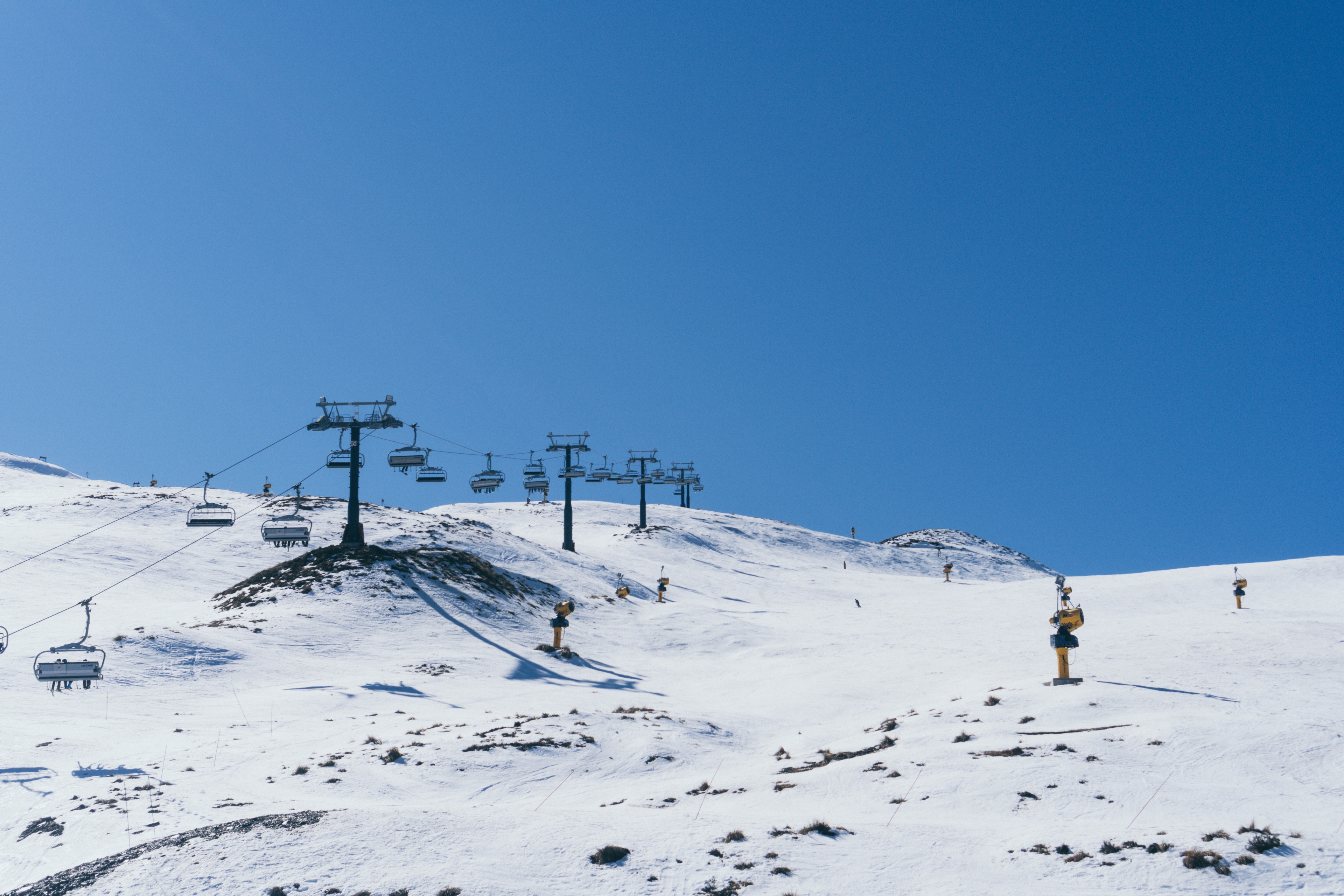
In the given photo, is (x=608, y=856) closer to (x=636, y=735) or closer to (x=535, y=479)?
(x=636, y=735)

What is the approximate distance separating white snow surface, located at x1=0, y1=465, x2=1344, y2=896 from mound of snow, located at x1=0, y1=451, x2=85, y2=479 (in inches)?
3074

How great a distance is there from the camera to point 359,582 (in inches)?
1654

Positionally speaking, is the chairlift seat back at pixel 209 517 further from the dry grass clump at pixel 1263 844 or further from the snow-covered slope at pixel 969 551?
the snow-covered slope at pixel 969 551

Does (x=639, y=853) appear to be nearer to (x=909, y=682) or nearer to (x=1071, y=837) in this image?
(x=1071, y=837)

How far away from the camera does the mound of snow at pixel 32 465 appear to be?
11525 centimetres

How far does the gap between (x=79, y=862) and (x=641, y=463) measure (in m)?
66.2

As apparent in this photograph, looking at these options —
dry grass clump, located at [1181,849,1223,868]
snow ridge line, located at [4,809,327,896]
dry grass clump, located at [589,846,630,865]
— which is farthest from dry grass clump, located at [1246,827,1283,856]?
snow ridge line, located at [4,809,327,896]

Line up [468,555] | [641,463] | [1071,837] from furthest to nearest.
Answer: [641,463] → [468,555] → [1071,837]

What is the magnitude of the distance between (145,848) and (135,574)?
36421 millimetres

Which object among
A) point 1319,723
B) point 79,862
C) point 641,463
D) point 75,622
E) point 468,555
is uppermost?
point 641,463

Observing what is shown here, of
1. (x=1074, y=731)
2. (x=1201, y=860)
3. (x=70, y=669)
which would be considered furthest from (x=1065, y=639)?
(x=70, y=669)

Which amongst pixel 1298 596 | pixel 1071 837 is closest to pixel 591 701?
pixel 1071 837

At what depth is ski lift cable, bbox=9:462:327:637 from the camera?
32906 mm

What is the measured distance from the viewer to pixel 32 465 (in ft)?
395
